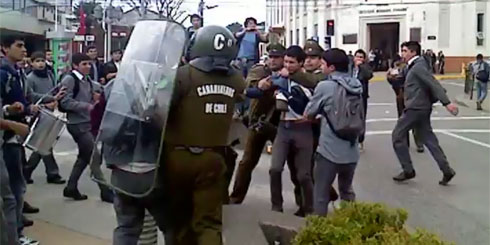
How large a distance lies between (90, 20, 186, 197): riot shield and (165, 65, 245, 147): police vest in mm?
87

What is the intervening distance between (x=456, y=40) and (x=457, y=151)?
40638 mm

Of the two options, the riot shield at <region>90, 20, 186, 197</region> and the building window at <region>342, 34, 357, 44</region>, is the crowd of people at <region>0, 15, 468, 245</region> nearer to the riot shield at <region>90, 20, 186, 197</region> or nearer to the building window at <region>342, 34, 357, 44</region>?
the riot shield at <region>90, 20, 186, 197</region>

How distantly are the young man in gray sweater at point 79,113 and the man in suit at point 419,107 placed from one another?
3891 millimetres

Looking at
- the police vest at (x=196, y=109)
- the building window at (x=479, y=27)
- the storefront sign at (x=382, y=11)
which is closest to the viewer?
the police vest at (x=196, y=109)

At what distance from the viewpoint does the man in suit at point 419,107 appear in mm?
9461

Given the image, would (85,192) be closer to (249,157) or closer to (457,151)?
(249,157)

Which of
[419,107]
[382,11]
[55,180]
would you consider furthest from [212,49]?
[382,11]

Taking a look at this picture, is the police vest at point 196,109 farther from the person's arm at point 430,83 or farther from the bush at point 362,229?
the person's arm at point 430,83

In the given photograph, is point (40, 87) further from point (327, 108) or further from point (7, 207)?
point (327, 108)

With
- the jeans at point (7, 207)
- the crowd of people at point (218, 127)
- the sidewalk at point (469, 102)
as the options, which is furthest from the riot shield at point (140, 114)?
the sidewalk at point (469, 102)

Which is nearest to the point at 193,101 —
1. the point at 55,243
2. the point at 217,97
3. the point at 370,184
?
the point at 217,97

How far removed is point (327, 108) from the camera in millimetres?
6234

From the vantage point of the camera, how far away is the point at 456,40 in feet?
169

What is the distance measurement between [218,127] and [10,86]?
2322mm
